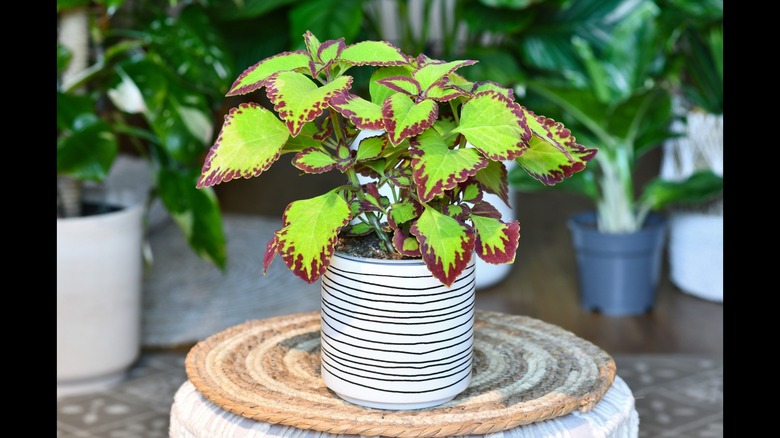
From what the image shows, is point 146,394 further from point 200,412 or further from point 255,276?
point 200,412

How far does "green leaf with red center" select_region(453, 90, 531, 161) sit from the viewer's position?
0.84 m

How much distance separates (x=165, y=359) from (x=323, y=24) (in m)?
0.85

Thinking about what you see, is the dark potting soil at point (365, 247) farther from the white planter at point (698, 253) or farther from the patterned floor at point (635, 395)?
the white planter at point (698, 253)

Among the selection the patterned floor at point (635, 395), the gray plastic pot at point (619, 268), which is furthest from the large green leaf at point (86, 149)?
the gray plastic pot at point (619, 268)

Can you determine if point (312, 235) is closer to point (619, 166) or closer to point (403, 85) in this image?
point (403, 85)

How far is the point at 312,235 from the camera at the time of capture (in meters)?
0.87

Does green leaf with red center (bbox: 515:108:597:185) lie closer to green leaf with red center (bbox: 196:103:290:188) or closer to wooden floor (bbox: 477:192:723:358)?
green leaf with red center (bbox: 196:103:290:188)

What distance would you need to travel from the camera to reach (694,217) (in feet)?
8.20

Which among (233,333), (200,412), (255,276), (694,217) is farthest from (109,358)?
(694,217)

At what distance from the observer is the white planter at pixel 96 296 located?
71.7 inches

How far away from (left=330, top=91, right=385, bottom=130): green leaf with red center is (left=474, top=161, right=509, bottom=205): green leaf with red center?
15 centimetres

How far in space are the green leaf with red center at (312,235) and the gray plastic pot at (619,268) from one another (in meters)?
1.60

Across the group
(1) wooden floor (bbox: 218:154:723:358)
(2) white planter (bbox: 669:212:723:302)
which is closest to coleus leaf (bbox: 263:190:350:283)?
(1) wooden floor (bbox: 218:154:723:358)

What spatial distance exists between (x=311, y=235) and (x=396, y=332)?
116mm
